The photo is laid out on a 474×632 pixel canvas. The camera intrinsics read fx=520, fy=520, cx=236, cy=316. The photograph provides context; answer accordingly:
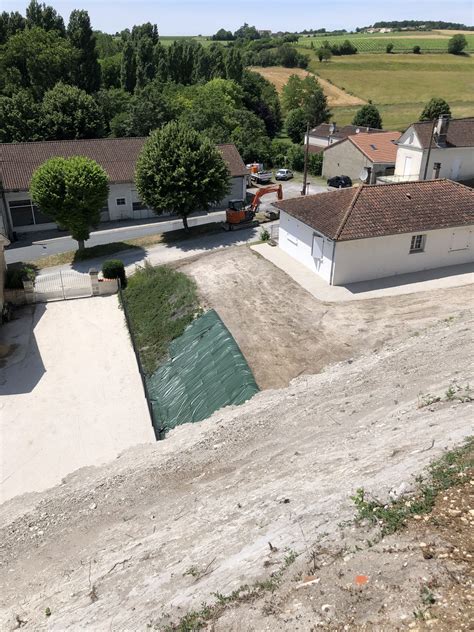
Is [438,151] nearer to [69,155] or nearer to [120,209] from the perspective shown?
[120,209]

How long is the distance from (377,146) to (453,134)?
7516mm

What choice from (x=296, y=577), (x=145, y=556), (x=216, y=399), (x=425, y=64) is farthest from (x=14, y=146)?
(x=425, y=64)

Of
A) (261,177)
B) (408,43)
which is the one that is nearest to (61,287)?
(261,177)

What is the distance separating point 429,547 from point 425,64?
12004cm

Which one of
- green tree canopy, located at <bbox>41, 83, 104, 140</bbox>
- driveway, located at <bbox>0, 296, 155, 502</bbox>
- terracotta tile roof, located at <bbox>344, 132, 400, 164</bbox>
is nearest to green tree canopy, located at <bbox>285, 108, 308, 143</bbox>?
terracotta tile roof, located at <bbox>344, 132, 400, 164</bbox>

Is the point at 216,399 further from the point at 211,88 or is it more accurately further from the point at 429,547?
the point at 211,88

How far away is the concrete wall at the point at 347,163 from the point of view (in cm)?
4784

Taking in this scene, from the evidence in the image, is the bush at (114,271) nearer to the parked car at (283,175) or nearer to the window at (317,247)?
the window at (317,247)

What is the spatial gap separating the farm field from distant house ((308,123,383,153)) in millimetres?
28368

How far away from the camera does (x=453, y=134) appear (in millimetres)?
43812

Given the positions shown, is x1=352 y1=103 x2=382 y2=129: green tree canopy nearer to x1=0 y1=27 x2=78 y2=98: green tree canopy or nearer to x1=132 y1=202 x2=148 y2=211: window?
x1=0 y1=27 x2=78 y2=98: green tree canopy

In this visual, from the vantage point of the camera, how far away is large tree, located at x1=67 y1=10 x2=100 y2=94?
205 feet

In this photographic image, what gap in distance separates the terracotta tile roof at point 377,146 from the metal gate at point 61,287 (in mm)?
30585

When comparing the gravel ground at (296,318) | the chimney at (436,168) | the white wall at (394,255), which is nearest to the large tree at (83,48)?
the chimney at (436,168)
